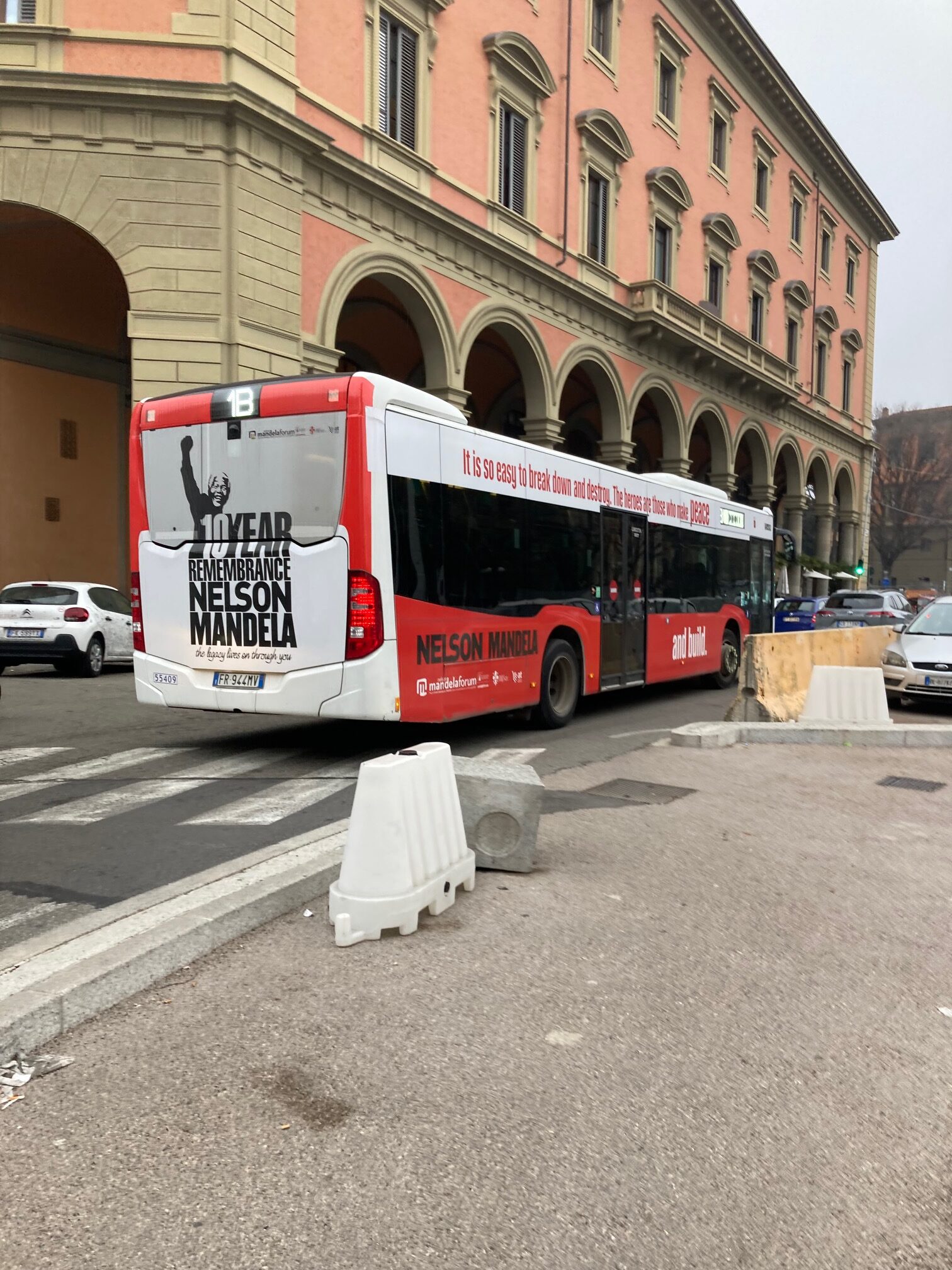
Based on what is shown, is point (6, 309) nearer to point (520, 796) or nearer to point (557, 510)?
point (557, 510)

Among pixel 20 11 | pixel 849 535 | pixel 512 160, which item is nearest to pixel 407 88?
pixel 512 160

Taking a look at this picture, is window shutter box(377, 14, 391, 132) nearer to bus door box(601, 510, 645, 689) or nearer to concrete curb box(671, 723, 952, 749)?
bus door box(601, 510, 645, 689)

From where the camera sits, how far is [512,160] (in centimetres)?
2380

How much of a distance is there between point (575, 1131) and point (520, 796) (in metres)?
2.52

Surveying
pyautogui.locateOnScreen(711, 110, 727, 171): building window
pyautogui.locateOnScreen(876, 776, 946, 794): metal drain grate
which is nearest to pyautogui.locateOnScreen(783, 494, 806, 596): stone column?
pyautogui.locateOnScreen(711, 110, 727, 171): building window

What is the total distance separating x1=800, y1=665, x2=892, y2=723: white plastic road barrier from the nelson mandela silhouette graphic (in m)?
6.44

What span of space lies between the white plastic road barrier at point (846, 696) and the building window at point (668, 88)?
81.6 feet

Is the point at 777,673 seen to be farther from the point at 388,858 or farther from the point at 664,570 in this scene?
the point at 388,858

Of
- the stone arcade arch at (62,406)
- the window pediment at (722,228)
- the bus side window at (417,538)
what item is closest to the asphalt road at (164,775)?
the bus side window at (417,538)

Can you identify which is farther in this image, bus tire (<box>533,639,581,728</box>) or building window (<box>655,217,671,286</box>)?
building window (<box>655,217,671,286</box>)

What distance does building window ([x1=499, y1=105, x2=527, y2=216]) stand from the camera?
23.4m

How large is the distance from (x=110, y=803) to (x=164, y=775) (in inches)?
40.9

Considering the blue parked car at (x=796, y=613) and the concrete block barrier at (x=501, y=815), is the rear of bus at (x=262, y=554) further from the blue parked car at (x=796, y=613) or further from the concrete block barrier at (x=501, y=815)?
the blue parked car at (x=796, y=613)

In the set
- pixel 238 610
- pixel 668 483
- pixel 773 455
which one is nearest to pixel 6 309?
pixel 668 483
